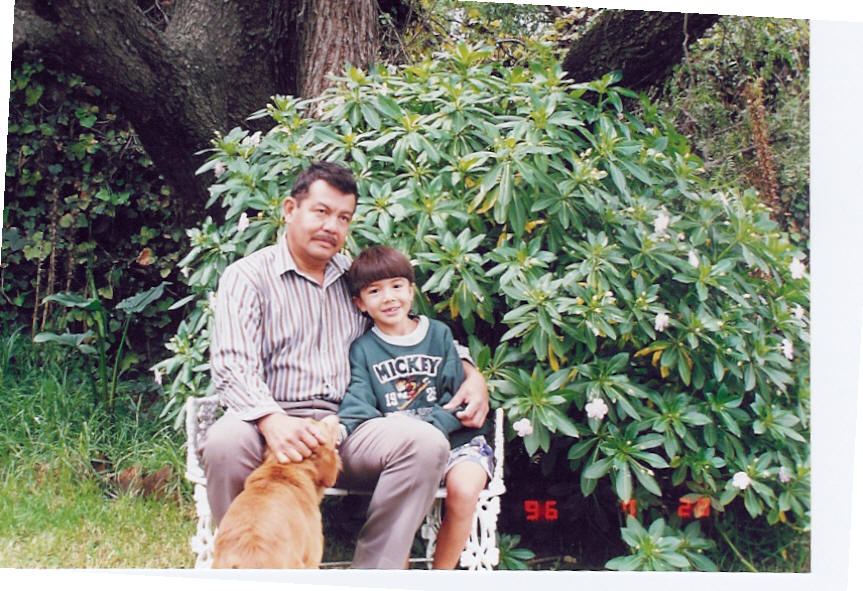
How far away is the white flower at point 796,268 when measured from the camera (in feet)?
11.3

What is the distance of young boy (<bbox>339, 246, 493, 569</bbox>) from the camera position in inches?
119

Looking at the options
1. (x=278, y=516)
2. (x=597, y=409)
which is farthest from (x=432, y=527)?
(x=597, y=409)

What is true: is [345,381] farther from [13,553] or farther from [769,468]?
[769,468]

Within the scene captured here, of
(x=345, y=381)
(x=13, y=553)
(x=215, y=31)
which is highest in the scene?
(x=215, y=31)

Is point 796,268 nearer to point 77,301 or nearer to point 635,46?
point 635,46

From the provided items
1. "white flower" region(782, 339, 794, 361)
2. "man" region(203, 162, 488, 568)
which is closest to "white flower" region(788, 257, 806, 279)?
"white flower" region(782, 339, 794, 361)

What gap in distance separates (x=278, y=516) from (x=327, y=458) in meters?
0.25

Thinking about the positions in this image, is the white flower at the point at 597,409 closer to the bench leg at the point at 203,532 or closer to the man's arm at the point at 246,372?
the man's arm at the point at 246,372

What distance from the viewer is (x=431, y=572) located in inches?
121

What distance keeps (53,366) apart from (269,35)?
5.35 ft

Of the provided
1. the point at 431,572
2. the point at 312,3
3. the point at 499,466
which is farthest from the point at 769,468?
the point at 312,3

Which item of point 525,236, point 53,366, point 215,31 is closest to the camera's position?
point 525,236

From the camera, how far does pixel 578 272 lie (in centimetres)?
320

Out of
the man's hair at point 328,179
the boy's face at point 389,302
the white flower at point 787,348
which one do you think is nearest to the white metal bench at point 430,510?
the boy's face at point 389,302
